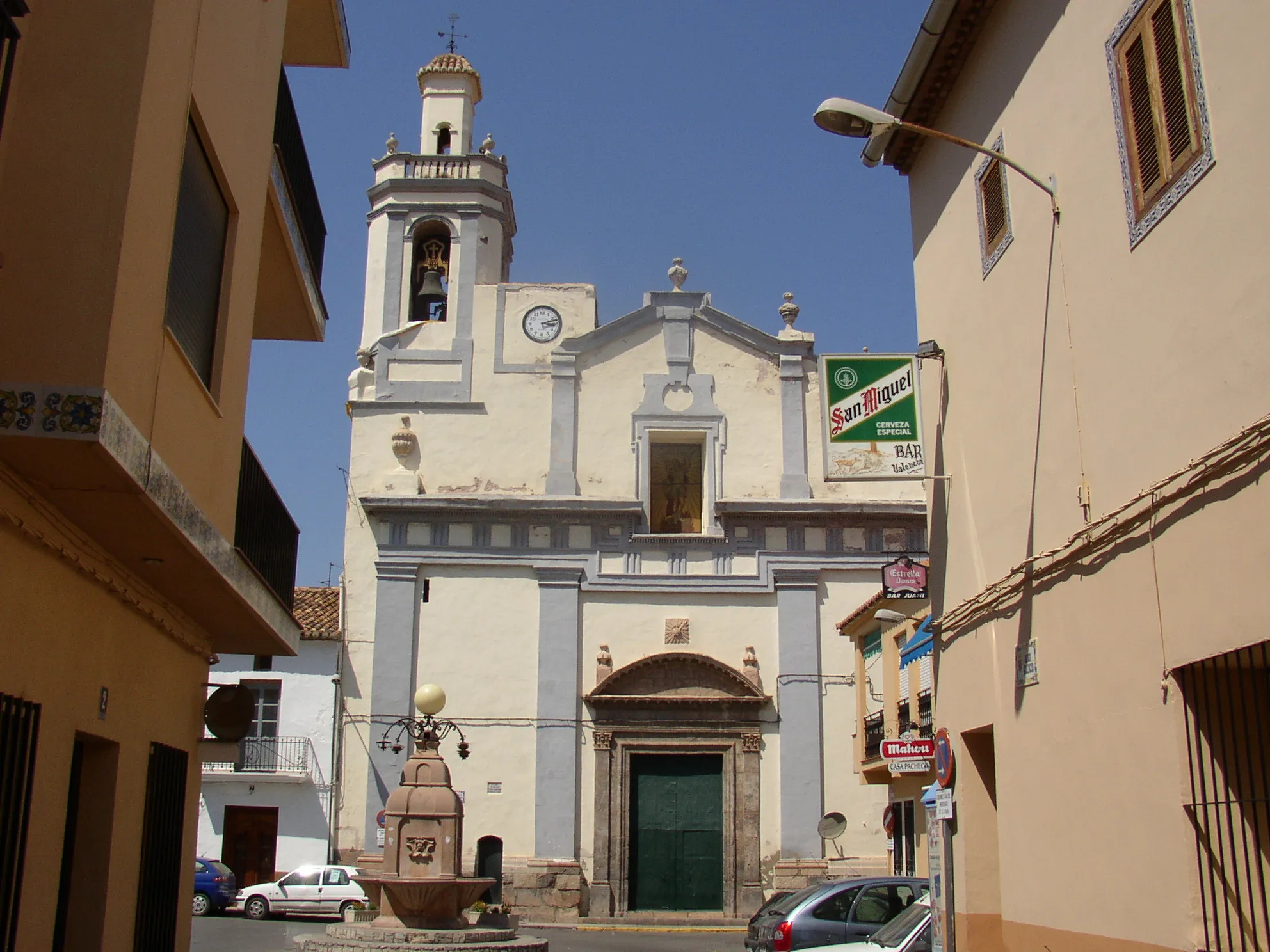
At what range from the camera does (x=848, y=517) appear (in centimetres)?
2748

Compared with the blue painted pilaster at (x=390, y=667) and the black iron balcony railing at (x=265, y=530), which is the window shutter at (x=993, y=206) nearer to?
the black iron balcony railing at (x=265, y=530)

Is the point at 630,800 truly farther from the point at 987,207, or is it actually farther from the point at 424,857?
the point at 987,207

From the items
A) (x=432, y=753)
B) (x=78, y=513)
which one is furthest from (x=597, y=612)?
(x=78, y=513)

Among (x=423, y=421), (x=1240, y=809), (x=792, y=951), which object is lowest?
(x=792, y=951)

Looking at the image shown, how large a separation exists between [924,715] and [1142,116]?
524 inches

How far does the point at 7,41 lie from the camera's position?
19.4ft

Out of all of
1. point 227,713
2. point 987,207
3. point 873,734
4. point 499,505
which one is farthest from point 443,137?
point 987,207

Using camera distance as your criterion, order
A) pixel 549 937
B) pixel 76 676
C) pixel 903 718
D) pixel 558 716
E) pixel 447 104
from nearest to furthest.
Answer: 1. pixel 76 676
2. pixel 903 718
3. pixel 549 937
4. pixel 558 716
5. pixel 447 104

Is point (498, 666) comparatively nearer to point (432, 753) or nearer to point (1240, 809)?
point (432, 753)

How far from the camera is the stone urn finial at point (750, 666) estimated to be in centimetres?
2652

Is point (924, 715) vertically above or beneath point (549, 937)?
above

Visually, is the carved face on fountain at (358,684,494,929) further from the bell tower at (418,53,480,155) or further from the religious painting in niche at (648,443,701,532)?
the bell tower at (418,53,480,155)

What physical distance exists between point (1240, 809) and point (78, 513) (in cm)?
606

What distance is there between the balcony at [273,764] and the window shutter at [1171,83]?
24.9 metres
